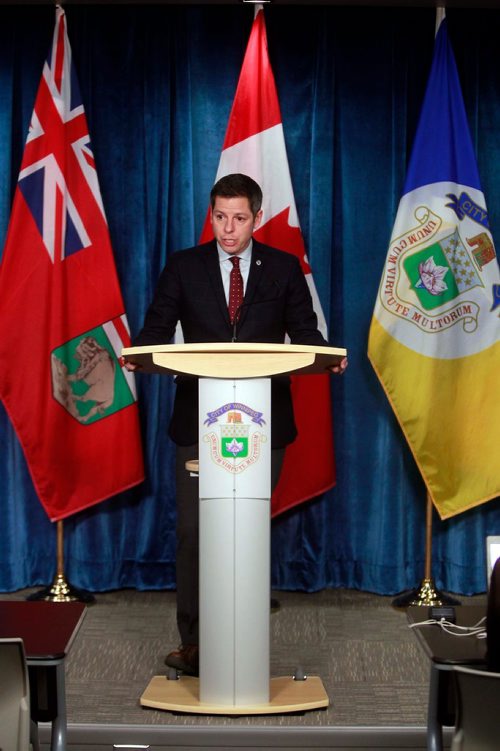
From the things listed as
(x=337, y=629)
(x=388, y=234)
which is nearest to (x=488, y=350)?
(x=388, y=234)

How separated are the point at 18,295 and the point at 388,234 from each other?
70.3 inches

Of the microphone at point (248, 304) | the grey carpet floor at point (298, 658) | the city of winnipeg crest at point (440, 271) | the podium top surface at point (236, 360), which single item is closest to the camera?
the podium top surface at point (236, 360)

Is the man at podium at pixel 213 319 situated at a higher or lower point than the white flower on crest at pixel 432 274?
lower

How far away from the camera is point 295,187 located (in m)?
5.16

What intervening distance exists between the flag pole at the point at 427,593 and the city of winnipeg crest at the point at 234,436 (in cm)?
191

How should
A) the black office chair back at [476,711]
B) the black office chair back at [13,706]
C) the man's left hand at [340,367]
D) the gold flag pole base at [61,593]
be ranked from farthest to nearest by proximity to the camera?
the gold flag pole base at [61,593] < the man's left hand at [340,367] < the black office chair back at [13,706] < the black office chair back at [476,711]

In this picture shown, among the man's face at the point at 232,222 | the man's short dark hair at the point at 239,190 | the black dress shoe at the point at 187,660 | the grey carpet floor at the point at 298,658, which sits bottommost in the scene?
the grey carpet floor at the point at 298,658

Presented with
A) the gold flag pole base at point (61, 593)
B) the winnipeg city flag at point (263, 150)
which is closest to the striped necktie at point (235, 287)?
the winnipeg city flag at point (263, 150)

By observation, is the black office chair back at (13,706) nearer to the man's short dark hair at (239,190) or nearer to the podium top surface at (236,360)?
the podium top surface at (236,360)

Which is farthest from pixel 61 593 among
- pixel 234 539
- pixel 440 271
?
pixel 440 271

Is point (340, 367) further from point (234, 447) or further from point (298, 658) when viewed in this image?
point (298, 658)

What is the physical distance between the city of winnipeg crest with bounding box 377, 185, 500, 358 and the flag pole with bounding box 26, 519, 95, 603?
1.82m

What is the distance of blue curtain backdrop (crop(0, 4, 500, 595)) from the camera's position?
513 centimetres

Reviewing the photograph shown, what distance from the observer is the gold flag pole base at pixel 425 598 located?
495 cm
